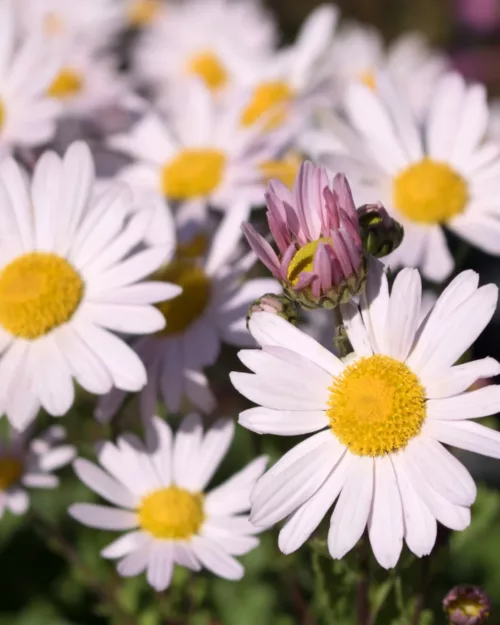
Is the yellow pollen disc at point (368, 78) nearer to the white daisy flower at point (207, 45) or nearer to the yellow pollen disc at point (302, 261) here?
the white daisy flower at point (207, 45)

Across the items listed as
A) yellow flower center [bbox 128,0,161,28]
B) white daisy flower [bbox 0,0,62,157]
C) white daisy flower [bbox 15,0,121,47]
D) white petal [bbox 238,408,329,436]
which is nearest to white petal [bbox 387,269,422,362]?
white petal [bbox 238,408,329,436]

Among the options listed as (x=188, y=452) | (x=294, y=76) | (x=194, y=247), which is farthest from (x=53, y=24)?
(x=188, y=452)

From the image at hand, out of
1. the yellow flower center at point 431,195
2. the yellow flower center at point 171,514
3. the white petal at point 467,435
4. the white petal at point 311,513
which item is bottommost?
the yellow flower center at point 171,514

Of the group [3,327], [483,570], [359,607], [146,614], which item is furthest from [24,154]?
[483,570]

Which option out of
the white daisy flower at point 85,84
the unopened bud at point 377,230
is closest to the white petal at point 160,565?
the unopened bud at point 377,230

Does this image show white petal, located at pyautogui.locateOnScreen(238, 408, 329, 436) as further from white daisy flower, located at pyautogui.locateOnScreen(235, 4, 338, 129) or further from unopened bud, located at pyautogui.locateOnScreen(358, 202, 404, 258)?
white daisy flower, located at pyautogui.locateOnScreen(235, 4, 338, 129)

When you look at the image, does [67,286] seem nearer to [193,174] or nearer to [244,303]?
[244,303]
